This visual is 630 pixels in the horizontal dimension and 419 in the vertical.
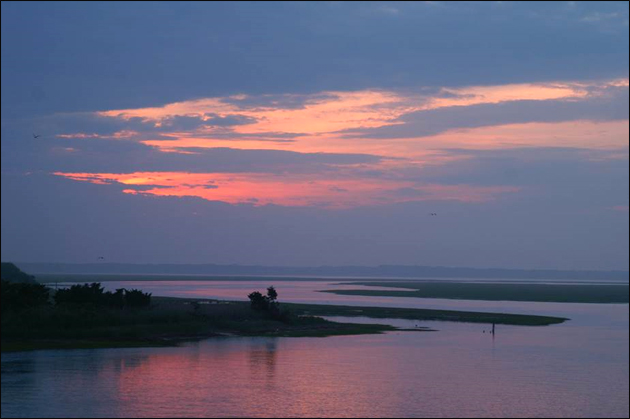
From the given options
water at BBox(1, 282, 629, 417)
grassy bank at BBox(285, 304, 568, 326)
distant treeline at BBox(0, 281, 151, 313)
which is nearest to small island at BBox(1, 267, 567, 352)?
distant treeline at BBox(0, 281, 151, 313)

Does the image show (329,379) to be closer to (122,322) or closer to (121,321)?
(122,322)

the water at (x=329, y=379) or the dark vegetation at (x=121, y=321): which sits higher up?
the dark vegetation at (x=121, y=321)

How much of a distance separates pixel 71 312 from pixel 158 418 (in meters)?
37.6

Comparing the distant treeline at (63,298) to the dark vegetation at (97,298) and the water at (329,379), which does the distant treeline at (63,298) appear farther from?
the water at (329,379)

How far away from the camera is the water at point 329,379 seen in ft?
141

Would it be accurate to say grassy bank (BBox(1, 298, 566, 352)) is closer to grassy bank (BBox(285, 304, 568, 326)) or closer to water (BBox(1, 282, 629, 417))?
grassy bank (BBox(285, 304, 568, 326))

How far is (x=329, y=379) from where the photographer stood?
52.7m

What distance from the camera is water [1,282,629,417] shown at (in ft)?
141

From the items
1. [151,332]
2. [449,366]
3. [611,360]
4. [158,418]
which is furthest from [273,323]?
[158,418]

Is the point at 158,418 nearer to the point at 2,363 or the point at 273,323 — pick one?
the point at 2,363

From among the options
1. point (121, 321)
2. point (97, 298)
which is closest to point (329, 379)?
point (121, 321)

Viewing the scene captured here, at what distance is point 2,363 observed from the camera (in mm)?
56656

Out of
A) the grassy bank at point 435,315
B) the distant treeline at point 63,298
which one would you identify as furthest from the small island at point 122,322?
the grassy bank at point 435,315

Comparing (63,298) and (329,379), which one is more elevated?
(63,298)
